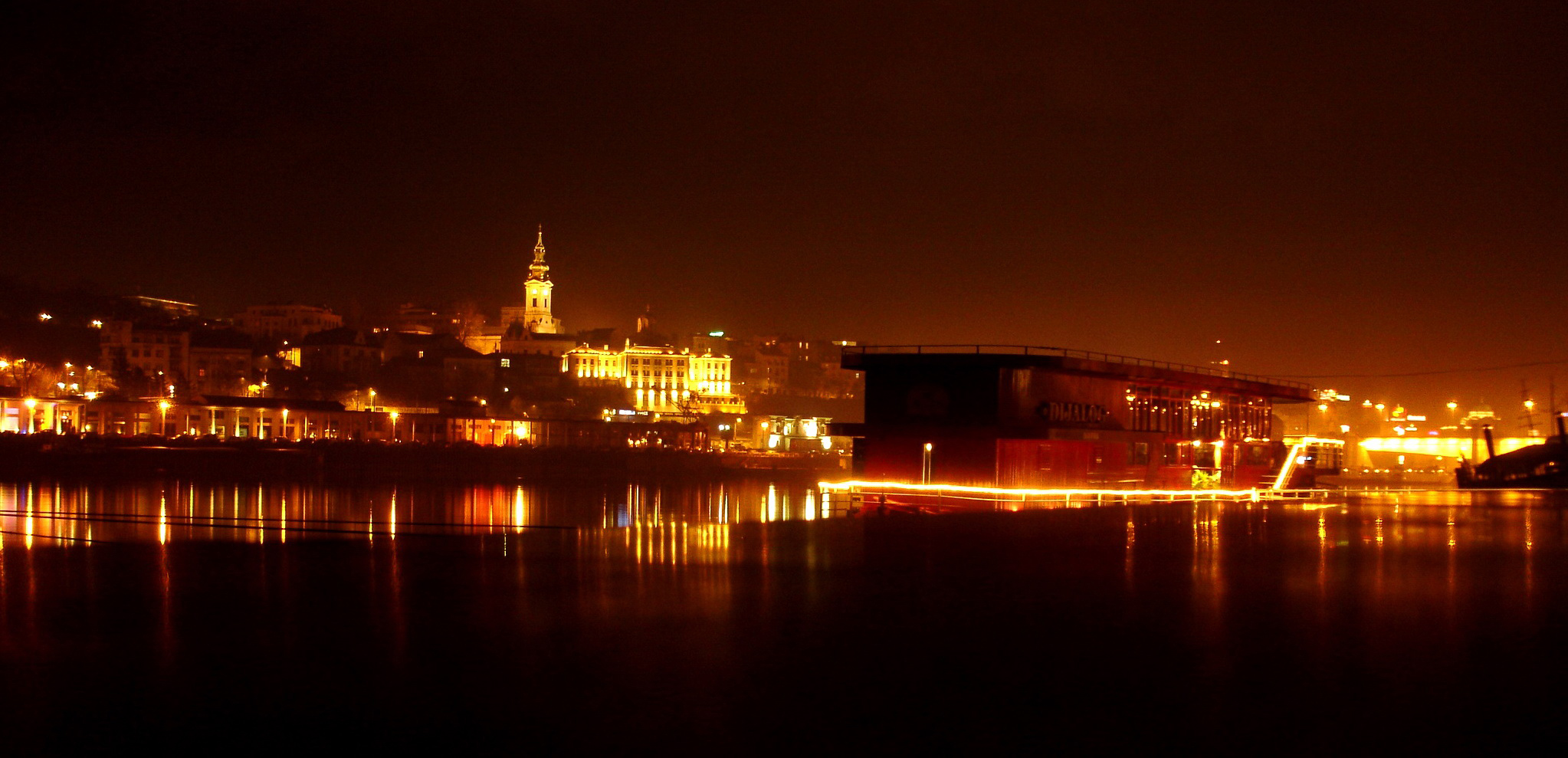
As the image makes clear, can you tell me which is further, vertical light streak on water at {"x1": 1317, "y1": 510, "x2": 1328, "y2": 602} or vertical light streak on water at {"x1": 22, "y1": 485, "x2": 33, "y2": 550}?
vertical light streak on water at {"x1": 22, "y1": 485, "x2": 33, "y2": 550}

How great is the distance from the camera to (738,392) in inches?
6161

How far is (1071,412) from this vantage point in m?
28.0

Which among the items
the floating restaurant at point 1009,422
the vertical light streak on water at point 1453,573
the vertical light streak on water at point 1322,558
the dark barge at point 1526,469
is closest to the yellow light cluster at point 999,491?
the floating restaurant at point 1009,422

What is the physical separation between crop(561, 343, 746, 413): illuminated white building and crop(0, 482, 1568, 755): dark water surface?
12459cm

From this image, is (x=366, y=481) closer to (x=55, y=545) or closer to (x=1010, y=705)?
(x=55, y=545)

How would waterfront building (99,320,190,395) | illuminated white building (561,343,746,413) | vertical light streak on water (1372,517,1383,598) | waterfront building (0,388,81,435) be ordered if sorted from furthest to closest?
illuminated white building (561,343,746,413) < waterfront building (99,320,190,395) < waterfront building (0,388,81,435) < vertical light streak on water (1372,517,1383,598)

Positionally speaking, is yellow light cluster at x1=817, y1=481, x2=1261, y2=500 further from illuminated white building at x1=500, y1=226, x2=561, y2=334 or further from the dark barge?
illuminated white building at x1=500, y1=226, x2=561, y2=334

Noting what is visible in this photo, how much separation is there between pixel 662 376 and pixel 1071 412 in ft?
396

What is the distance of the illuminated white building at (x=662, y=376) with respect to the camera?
465 feet

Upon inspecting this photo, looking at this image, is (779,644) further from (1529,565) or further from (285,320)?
(285,320)

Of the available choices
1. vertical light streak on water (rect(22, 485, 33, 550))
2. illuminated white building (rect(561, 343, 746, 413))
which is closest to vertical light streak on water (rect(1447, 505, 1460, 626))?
vertical light streak on water (rect(22, 485, 33, 550))

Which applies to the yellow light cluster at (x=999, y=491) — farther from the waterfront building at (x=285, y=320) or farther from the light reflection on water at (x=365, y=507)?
the waterfront building at (x=285, y=320)

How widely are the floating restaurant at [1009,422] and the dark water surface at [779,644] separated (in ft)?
32.5

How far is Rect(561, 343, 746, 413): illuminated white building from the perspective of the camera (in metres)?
142
